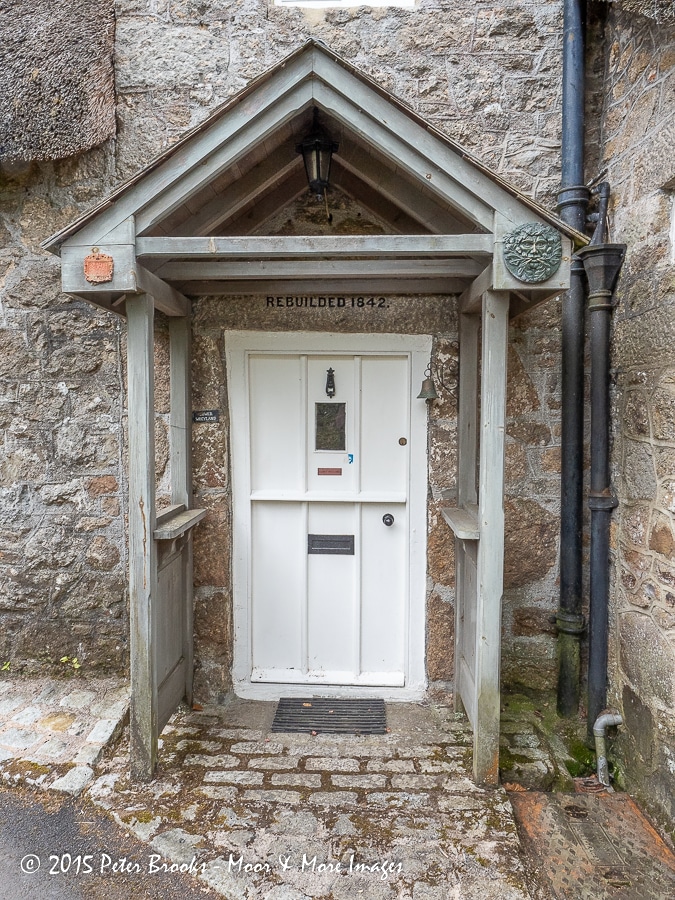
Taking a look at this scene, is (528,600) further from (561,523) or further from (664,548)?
(664,548)

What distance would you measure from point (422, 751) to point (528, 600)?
42.2 inches

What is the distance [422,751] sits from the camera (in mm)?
2701

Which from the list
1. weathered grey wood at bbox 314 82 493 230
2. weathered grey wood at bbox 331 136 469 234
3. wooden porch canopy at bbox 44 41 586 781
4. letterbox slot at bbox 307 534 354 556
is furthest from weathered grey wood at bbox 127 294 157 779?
weathered grey wood at bbox 331 136 469 234

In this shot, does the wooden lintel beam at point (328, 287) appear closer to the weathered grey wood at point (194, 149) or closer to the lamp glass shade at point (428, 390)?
the lamp glass shade at point (428, 390)

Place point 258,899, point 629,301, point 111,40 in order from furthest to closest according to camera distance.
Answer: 1. point 111,40
2. point 629,301
3. point 258,899

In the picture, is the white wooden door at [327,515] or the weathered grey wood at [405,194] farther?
the white wooden door at [327,515]

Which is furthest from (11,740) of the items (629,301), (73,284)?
(629,301)

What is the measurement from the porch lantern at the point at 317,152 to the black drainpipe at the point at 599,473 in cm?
146

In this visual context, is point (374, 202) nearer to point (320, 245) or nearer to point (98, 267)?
point (320, 245)

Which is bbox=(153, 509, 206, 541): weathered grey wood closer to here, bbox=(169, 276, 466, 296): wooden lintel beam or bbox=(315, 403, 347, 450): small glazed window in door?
bbox=(315, 403, 347, 450): small glazed window in door

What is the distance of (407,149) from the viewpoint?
2.20m

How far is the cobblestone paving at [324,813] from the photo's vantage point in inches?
77.5

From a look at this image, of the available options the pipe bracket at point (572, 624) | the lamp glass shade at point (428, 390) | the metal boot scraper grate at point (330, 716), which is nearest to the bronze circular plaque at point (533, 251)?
the lamp glass shade at point (428, 390)

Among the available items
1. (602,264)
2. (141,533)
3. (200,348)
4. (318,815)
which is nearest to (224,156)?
(200,348)
